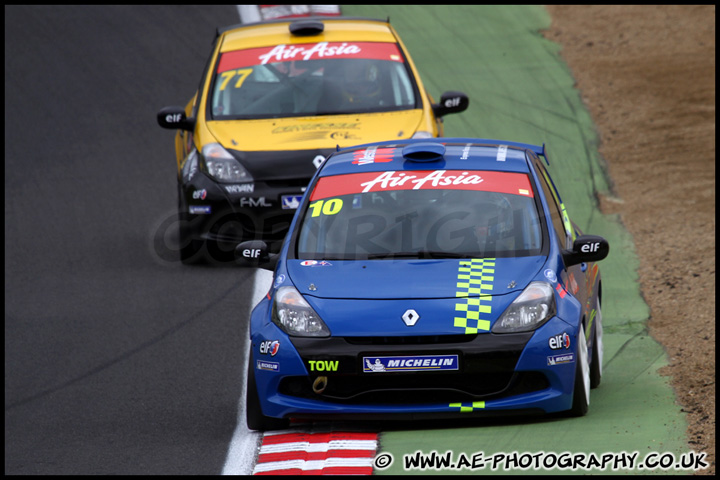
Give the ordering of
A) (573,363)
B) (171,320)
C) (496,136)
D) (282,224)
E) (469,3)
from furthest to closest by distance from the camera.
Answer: (469,3) → (496,136) → (282,224) → (171,320) → (573,363)

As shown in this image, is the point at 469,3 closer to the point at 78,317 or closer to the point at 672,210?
the point at 672,210

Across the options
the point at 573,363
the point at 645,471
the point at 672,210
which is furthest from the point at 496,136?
the point at 645,471

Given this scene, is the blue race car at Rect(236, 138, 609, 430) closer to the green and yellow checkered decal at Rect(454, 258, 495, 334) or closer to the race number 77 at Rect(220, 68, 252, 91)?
the green and yellow checkered decal at Rect(454, 258, 495, 334)

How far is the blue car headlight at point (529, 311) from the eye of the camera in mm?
7402

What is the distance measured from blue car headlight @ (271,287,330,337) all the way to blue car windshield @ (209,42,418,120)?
4.99m

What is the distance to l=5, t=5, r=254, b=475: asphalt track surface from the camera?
8242 millimetres

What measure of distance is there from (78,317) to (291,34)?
4053 mm

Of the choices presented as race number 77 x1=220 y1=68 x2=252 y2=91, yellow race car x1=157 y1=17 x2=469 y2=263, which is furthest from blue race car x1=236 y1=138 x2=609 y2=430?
race number 77 x1=220 y1=68 x2=252 y2=91

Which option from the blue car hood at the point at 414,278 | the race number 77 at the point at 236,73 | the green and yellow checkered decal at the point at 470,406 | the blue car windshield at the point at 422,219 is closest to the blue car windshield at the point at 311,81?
the race number 77 at the point at 236,73

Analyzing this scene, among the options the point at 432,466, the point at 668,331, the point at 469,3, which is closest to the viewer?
the point at 432,466

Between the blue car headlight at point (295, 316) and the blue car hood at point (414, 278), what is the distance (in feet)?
0.25

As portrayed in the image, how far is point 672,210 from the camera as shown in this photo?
14.2 m

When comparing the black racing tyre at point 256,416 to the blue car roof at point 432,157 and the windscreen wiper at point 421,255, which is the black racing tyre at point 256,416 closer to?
the windscreen wiper at point 421,255

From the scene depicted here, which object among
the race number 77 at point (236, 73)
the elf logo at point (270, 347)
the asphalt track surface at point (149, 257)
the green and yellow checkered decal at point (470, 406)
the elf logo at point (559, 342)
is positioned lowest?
the asphalt track surface at point (149, 257)
